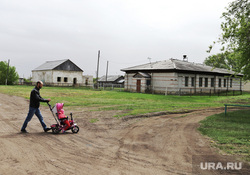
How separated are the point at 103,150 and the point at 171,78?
25.8 m

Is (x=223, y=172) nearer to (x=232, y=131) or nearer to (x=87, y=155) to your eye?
(x=87, y=155)

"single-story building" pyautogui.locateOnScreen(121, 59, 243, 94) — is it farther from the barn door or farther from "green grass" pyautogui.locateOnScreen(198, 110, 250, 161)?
"green grass" pyautogui.locateOnScreen(198, 110, 250, 161)

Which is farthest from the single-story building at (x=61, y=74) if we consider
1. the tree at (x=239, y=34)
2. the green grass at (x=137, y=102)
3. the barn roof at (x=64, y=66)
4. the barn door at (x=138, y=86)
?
the tree at (x=239, y=34)

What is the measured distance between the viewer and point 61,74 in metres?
57.1

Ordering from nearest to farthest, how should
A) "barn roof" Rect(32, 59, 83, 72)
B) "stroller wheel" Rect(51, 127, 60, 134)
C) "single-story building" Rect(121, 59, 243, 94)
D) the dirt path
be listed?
the dirt path, "stroller wheel" Rect(51, 127, 60, 134), "single-story building" Rect(121, 59, 243, 94), "barn roof" Rect(32, 59, 83, 72)

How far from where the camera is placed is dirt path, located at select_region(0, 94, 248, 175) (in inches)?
177

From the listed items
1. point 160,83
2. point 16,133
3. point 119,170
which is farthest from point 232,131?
point 160,83

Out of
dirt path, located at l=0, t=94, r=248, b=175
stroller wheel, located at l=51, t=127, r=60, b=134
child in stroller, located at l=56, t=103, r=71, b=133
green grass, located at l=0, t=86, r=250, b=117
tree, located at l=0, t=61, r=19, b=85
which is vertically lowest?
→ dirt path, located at l=0, t=94, r=248, b=175

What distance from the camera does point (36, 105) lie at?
757 centimetres

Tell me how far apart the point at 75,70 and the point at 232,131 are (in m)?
55.8

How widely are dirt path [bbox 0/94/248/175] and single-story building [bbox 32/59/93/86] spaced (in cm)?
4893

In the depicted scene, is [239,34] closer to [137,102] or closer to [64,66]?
[137,102]

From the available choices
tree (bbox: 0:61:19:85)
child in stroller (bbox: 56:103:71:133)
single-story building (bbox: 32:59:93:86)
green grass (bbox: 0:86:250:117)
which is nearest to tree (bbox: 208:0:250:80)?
green grass (bbox: 0:86:250:117)

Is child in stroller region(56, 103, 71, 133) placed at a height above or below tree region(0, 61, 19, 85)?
below
